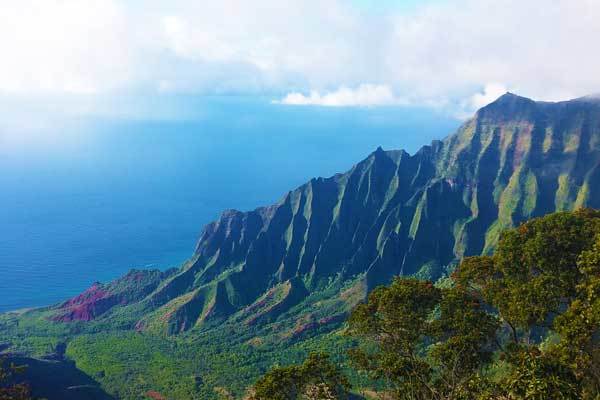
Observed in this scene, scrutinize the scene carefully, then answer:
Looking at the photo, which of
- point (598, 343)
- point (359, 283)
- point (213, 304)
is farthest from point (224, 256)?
point (598, 343)

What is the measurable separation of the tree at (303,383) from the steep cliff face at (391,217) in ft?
297

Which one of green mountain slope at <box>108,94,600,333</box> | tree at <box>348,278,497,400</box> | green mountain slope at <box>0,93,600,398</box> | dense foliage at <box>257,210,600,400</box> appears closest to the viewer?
dense foliage at <box>257,210,600,400</box>

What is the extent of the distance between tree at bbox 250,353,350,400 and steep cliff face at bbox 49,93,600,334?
90.6 metres

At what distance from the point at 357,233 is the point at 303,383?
11913 centimetres

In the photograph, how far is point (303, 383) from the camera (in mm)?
28891

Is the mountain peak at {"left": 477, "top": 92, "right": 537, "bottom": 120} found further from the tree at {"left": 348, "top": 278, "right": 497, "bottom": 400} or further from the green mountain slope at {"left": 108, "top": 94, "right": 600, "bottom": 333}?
the tree at {"left": 348, "top": 278, "right": 497, "bottom": 400}

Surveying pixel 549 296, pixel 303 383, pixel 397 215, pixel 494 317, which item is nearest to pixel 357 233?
pixel 397 215

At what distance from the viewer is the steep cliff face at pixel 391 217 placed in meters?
128

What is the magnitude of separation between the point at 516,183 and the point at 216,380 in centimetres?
9844

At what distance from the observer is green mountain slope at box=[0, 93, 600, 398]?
4786 inches

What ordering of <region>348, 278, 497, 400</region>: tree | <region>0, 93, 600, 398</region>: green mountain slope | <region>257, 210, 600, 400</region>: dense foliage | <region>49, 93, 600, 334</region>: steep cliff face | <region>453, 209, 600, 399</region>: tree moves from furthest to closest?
<region>49, 93, 600, 334</region>: steep cliff face
<region>0, 93, 600, 398</region>: green mountain slope
<region>348, 278, 497, 400</region>: tree
<region>257, 210, 600, 400</region>: dense foliage
<region>453, 209, 600, 399</region>: tree

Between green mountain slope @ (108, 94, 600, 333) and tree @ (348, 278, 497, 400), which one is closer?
Result: tree @ (348, 278, 497, 400)

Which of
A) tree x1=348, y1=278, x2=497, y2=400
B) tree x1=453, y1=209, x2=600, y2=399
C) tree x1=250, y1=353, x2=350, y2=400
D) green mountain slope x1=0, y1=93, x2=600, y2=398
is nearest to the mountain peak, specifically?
green mountain slope x1=0, y1=93, x2=600, y2=398

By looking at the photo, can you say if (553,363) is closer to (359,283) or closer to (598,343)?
(598,343)
